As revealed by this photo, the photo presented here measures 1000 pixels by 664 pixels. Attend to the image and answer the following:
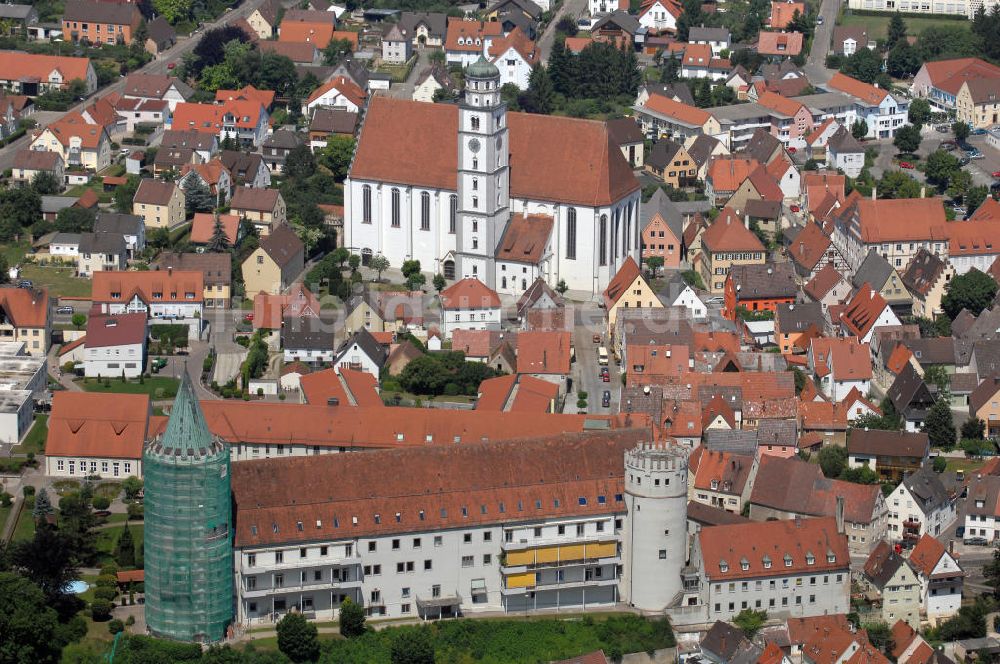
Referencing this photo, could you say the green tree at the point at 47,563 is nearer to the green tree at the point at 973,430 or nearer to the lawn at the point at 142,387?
the lawn at the point at 142,387

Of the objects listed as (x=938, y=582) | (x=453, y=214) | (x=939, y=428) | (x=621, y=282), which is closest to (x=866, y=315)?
(x=939, y=428)

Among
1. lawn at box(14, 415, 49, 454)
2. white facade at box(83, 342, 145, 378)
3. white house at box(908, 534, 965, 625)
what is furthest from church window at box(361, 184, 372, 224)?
white house at box(908, 534, 965, 625)

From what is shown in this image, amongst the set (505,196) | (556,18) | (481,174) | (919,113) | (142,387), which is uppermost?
(481,174)

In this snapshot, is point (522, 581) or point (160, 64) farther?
point (160, 64)

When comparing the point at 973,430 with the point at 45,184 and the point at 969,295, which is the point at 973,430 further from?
the point at 45,184

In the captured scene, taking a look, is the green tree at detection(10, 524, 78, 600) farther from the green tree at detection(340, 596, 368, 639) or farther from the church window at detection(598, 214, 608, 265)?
the church window at detection(598, 214, 608, 265)
